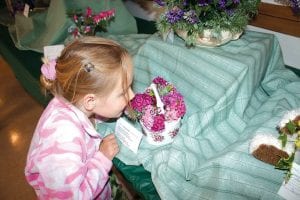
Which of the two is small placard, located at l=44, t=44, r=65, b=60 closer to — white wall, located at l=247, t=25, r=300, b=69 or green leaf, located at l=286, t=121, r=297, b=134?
white wall, located at l=247, t=25, r=300, b=69

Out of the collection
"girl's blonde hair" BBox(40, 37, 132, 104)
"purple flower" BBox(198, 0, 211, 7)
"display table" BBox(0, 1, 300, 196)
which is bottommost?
"display table" BBox(0, 1, 300, 196)

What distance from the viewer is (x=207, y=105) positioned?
114 centimetres

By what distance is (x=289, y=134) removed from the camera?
0.94 meters

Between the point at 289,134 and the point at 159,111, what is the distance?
0.42 m

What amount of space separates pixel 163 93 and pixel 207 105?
18 cm

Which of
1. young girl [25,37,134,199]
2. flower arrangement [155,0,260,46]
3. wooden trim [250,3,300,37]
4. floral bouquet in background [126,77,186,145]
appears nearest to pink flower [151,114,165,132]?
floral bouquet in background [126,77,186,145]

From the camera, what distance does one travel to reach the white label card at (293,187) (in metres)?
0.85

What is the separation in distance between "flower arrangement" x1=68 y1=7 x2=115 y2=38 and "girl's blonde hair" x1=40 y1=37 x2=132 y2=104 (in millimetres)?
796

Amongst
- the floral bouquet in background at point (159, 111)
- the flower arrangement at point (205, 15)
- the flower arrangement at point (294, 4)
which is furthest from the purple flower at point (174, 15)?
the flower arrangement at point (294, 4)

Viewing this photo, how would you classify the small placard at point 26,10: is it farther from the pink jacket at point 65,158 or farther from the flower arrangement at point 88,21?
the pink jacket at point 65,158

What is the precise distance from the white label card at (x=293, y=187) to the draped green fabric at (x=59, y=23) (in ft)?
4.37

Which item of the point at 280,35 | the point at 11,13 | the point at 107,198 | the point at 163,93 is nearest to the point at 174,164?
the point at 163,93

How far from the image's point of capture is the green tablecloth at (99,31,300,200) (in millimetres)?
969

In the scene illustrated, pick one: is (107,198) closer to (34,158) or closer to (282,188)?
(34,158)
